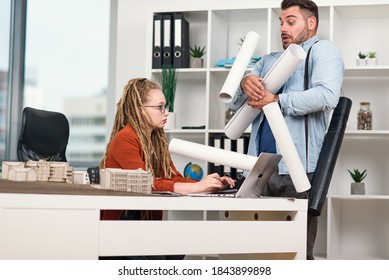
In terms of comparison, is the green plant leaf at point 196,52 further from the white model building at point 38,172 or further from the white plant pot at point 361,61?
the white model building at point 38,172

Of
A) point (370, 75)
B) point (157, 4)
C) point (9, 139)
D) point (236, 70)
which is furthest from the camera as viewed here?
point (9, 139)

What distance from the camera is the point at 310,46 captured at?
2947 mm

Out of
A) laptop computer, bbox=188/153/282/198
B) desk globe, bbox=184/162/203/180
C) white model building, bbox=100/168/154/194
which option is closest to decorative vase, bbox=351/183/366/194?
desk globe, bbox=184/162/203/180

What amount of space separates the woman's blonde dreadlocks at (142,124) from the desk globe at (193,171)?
6.30ft

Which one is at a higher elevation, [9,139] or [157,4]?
[157,4]

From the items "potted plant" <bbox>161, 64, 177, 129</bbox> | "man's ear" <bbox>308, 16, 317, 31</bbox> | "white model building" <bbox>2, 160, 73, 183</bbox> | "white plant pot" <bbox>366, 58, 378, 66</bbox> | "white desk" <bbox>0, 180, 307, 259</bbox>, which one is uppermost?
"white plant pot" <bbox>366, 58, 378, 66</bbox>

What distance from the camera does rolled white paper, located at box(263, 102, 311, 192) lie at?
226 cm

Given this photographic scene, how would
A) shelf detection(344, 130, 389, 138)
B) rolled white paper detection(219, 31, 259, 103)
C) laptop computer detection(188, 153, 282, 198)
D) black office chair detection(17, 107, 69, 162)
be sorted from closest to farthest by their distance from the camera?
laptop computer detection(188, 153, 282, 198)
rolled white paper detection(219, 31, 259, 103)
black office chair detection(17, 107, 69, 162)
shelf detection(344, 130, 389, 138)

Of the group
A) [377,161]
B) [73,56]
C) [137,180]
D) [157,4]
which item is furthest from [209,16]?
[137,180]

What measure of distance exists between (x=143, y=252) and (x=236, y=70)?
924mm

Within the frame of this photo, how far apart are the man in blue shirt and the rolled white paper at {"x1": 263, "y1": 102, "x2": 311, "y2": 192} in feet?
1.37

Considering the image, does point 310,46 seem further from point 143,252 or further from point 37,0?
point 37,0

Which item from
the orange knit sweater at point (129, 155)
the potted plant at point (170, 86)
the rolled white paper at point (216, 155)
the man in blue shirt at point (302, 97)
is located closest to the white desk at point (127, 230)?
the rolled white paper at point (216, 155)

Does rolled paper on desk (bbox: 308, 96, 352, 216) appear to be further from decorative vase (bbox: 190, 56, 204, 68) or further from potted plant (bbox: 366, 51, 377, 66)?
decorative vase (bbox: 190, 56, 204, 68)
